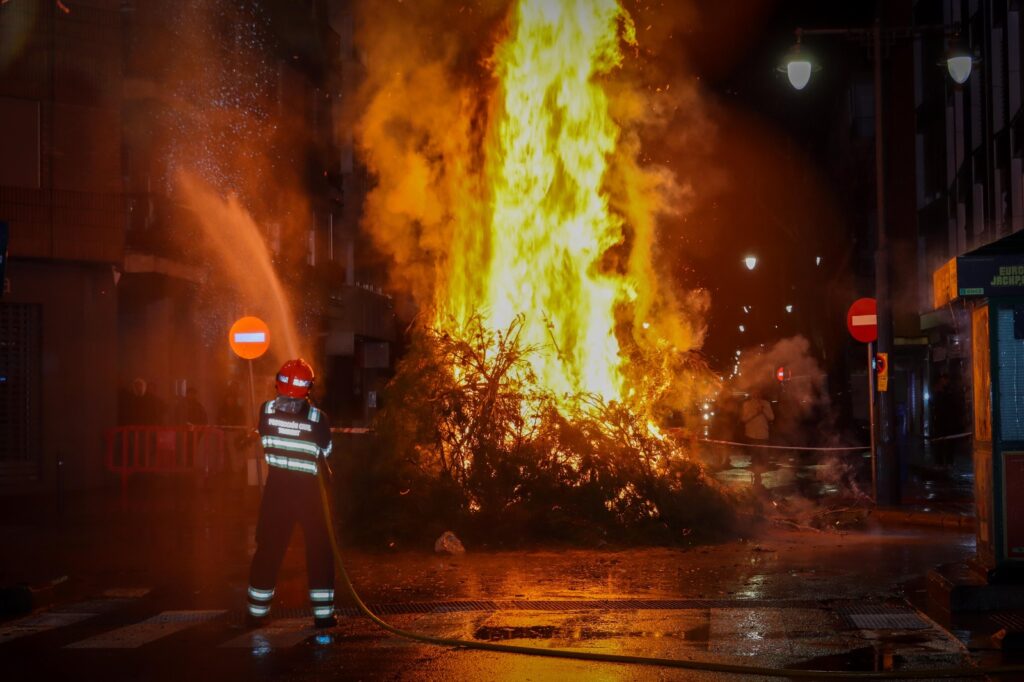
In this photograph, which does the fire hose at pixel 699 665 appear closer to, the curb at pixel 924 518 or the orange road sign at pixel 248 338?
the curb at pixel 924 518

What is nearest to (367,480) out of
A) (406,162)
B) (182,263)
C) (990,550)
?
(406,162)

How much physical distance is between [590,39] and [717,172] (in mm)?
5679

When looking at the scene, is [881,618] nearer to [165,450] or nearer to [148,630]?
[148,630]

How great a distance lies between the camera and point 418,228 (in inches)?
703

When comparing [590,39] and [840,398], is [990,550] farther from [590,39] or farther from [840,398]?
[840,398]

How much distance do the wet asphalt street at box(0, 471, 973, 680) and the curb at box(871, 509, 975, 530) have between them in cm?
49

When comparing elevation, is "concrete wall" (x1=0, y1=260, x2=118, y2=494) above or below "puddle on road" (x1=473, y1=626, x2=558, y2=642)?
above

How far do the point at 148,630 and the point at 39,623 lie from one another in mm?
1095

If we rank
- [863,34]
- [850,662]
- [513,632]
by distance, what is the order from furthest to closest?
[863,34], [513,632], [850,662]

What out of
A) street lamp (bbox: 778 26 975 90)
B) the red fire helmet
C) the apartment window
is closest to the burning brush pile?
street lamp (bbox: 778 26 975 90)

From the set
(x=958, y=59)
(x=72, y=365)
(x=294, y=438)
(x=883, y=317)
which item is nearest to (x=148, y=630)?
(x=294, y=438)

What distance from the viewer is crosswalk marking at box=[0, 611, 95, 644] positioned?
8578mm

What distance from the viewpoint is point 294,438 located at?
8.54 metres

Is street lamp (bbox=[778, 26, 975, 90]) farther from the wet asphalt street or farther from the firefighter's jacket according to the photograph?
the firefighter's jacket
